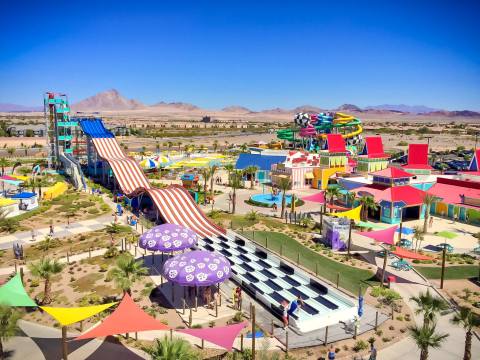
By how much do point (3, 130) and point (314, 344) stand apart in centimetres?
11509

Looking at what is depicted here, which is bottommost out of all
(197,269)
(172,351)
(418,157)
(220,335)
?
(220,335)

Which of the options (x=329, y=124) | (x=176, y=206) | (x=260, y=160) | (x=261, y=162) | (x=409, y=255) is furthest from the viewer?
(x=329, y=124)

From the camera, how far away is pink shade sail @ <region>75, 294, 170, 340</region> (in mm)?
14984

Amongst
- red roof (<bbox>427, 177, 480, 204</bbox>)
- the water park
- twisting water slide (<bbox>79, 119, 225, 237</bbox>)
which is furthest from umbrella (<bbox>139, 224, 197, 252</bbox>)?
red roof (<bbox>427, 177, 480, 204</bbox>)

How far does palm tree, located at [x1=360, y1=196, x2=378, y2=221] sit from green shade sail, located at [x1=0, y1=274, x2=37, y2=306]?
2604 cm

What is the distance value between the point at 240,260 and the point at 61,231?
14.9 meters

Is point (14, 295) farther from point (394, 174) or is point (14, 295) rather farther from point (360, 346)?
point (394, 174)

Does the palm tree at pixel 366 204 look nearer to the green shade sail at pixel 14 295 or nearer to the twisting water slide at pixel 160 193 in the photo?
the twisting water slide at pixel 160 193

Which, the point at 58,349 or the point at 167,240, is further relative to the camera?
the point at 167,240

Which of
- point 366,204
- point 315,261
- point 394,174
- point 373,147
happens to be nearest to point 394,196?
point 394,174

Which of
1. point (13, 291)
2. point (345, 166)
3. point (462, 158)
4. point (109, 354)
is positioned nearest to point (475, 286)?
point (109, 354)

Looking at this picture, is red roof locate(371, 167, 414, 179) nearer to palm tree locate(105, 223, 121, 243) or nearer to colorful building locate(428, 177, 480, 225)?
colorful building locate(428, 177, 480, 225)

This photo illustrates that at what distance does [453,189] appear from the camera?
39812 mm

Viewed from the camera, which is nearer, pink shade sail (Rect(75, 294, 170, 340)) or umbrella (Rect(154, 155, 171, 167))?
pink shade sail (Rect(75, 294, 170, 340))
